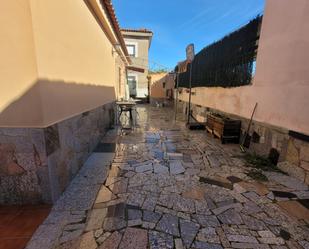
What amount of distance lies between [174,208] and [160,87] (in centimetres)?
1642

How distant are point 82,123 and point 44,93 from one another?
1.34 metres

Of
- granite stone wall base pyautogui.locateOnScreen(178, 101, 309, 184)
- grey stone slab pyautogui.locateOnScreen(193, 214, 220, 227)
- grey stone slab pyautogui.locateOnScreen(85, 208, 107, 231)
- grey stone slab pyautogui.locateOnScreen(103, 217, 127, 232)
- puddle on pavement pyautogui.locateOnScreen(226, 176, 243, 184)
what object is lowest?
grey stone slab pyautogui.locateOnScreen(193, 214, 220, 227)

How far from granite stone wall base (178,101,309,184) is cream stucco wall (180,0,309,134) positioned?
0.18m

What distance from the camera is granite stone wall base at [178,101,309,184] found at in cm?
289

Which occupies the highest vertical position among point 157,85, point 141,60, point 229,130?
point 141,60

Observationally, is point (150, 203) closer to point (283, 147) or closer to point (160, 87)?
point (283, 147)

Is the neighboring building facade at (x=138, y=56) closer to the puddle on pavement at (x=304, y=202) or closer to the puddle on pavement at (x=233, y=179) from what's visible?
the puddle on pavement at (x=233, y=179)

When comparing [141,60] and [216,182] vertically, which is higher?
[141,60]

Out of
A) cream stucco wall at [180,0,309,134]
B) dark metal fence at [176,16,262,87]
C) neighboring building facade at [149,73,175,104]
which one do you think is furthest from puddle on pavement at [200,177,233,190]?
neighboring building facade at [149,73,175,104]

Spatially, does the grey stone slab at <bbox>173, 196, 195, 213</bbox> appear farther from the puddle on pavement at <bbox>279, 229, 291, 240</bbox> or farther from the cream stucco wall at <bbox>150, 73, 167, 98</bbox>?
the cream stucco wall at <bbox>150, 73, 167, 98</bbox>

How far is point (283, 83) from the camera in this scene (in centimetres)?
326

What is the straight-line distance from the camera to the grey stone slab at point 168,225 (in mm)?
1835

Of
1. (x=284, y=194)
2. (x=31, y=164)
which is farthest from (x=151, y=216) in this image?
(x=284, y=194)

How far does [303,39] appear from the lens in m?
2.86
